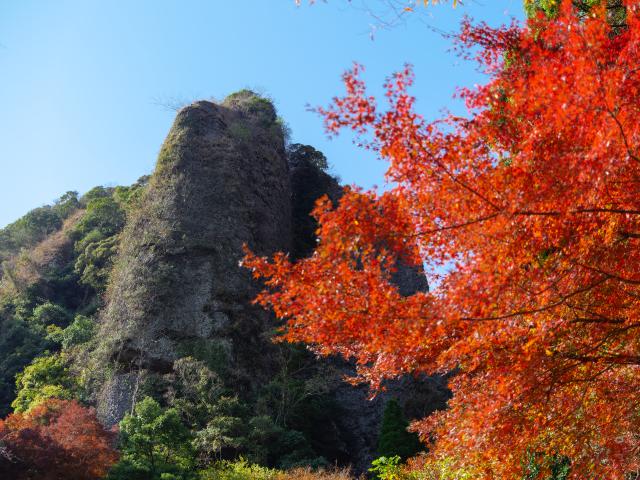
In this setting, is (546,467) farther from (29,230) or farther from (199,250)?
(29,230)

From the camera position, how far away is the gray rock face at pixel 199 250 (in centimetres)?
2220

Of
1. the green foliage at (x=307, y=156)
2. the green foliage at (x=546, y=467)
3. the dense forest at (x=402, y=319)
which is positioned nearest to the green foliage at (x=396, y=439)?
the dense forest at (x=402, y=319)

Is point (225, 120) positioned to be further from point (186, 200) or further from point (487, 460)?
point (487, 460)

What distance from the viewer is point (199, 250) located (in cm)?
2517

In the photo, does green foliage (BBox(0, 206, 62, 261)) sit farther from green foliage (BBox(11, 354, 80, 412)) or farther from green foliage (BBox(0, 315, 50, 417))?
green foliage (BBox(11, 354, 80, 412))

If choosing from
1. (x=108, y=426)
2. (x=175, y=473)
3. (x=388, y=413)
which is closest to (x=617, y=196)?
(x=175, y=473)

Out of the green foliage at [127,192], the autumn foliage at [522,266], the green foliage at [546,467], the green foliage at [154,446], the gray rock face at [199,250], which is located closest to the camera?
the autumn foliage at [522,266]

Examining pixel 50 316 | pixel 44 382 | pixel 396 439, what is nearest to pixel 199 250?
pixel 44 382

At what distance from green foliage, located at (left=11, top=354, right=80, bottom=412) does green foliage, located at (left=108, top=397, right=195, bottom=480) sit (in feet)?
21.6

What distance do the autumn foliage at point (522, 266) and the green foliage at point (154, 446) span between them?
8462 millimetres

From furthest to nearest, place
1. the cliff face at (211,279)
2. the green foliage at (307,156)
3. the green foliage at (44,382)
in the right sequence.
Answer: the green foliage at (307,156) → the cliff face at (211,279) → the green foliage at (44,382)

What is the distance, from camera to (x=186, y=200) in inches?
1056

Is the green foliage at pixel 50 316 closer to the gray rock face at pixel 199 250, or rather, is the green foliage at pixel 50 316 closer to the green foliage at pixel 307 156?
the gray rock face at pixel 199 250

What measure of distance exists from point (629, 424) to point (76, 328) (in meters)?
23.7
